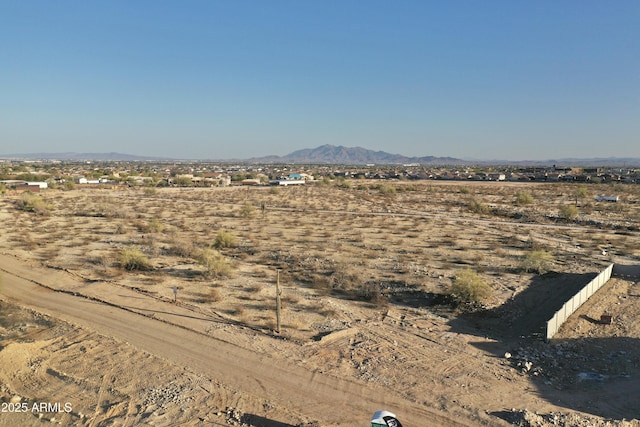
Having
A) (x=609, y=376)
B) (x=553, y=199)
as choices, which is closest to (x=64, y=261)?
(x=609, y=376)

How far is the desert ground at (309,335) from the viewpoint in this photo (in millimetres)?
12281

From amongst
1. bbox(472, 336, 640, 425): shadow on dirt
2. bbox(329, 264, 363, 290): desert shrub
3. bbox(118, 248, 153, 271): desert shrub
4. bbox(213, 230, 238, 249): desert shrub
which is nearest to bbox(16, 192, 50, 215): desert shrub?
bbox(213, 230, 238, 249): desert shrub

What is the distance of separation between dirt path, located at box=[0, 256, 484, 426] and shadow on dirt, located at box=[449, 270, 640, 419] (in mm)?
3249

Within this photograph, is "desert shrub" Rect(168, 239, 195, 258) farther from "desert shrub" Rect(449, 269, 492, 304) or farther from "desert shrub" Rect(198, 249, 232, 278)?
"desert shrub" Rect(449, 269, 492, 304)

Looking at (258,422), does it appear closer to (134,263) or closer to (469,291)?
(469,291)

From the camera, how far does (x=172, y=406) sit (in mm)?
12227

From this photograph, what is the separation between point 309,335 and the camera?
17.2 metres

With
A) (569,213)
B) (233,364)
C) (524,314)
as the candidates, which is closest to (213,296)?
(233,364)

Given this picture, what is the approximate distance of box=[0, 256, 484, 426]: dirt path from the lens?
12070mm

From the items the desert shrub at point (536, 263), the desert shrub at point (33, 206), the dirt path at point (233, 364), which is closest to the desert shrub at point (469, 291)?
the desert shrub at point (536, 263)

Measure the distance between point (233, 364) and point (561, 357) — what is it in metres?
11.4

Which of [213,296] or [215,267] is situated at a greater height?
[215,267]

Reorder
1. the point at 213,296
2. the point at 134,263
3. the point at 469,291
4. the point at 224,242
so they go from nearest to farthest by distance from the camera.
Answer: the point at 469,291, the point at 213,296, the point at 134,263, the point at 224,242

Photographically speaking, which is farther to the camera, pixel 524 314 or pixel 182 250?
pixel 182 250
